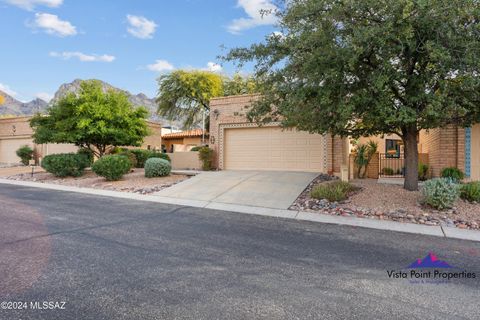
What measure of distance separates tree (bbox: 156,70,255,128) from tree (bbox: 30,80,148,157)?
1197 cm

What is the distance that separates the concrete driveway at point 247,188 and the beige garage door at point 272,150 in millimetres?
1104

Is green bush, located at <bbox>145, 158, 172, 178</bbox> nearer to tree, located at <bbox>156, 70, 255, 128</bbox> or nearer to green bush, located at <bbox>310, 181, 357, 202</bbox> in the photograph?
green bush, located at <bbox>310, 181, 357, 202</bbox>

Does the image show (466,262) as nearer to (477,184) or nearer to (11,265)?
(477,184)

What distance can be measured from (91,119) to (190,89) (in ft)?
46.8

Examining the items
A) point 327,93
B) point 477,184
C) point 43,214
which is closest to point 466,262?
point 327,93

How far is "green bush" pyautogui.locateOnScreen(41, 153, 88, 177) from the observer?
1598cm

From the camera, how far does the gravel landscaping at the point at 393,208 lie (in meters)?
7.93

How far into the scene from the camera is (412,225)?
7590 mm

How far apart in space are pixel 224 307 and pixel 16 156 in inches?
1289

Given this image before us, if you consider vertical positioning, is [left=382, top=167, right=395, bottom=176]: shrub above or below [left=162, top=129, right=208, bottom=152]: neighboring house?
below

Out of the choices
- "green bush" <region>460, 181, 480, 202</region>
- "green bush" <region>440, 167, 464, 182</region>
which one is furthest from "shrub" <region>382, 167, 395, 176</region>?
"green bush" <region>460, 181, 480, 202</region>

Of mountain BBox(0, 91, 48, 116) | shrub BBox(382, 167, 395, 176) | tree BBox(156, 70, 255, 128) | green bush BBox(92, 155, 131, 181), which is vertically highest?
mountain BBox(0, 91, 48, 116)

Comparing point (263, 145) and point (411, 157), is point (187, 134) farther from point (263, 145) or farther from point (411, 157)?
point (411, 157)

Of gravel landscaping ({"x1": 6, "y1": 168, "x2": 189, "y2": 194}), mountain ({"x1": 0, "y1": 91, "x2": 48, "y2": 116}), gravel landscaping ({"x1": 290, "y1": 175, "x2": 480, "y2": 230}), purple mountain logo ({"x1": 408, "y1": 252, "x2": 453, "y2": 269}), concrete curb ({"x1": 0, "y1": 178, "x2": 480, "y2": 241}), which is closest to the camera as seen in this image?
purple mountain logo ({"x1": 408, "y1": 252, "x2": 453, "y2": 269})
